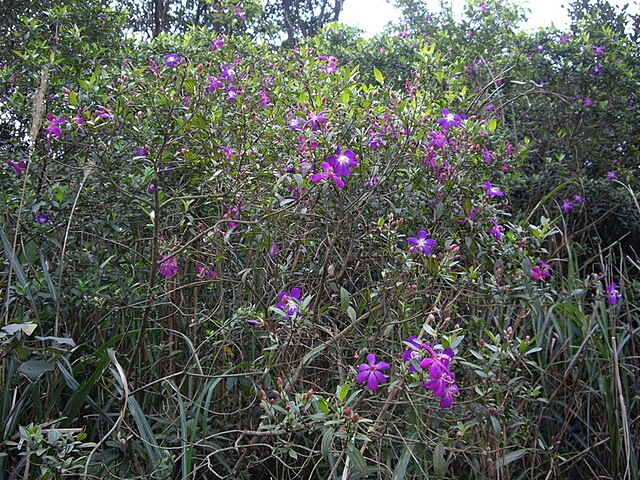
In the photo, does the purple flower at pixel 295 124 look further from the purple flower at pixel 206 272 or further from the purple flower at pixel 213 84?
the purple flower at pixel 206 272

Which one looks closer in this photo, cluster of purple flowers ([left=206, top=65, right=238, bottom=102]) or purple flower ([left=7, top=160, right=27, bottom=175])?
cluster of purple flowers ([left=206, top=65, right=238, bottom=102])

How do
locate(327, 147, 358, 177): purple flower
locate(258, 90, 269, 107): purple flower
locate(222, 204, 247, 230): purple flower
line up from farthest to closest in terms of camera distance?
locate(258, 90, 269, 107): purple flower, locate(222, 204, 247, 230): purple flower, locate(327, 147, 358, 177): purple flower

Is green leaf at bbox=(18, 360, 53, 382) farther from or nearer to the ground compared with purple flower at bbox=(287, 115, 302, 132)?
nearer to the ground

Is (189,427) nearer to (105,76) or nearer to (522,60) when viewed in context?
(105,76)

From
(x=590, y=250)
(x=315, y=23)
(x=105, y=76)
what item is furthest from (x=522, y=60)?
(x=315, y=23)

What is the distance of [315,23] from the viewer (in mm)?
10039

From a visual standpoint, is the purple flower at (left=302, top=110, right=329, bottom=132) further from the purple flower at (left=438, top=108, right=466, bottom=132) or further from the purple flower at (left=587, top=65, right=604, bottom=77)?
the purple flower at (left=587, top=65, right=604, bottom=77)

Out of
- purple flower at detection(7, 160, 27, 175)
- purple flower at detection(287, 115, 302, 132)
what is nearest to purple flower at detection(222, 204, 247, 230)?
purple flower at detection(287, 115, 302, 132)

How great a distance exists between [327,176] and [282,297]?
0.35 meters

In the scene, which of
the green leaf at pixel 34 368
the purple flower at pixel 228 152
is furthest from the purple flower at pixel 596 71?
the green leaf at pixel 34 368

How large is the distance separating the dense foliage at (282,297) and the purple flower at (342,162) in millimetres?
14

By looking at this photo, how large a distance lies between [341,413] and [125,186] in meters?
1.26

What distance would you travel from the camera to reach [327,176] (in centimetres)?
179

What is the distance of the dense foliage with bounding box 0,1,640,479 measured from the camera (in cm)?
175
